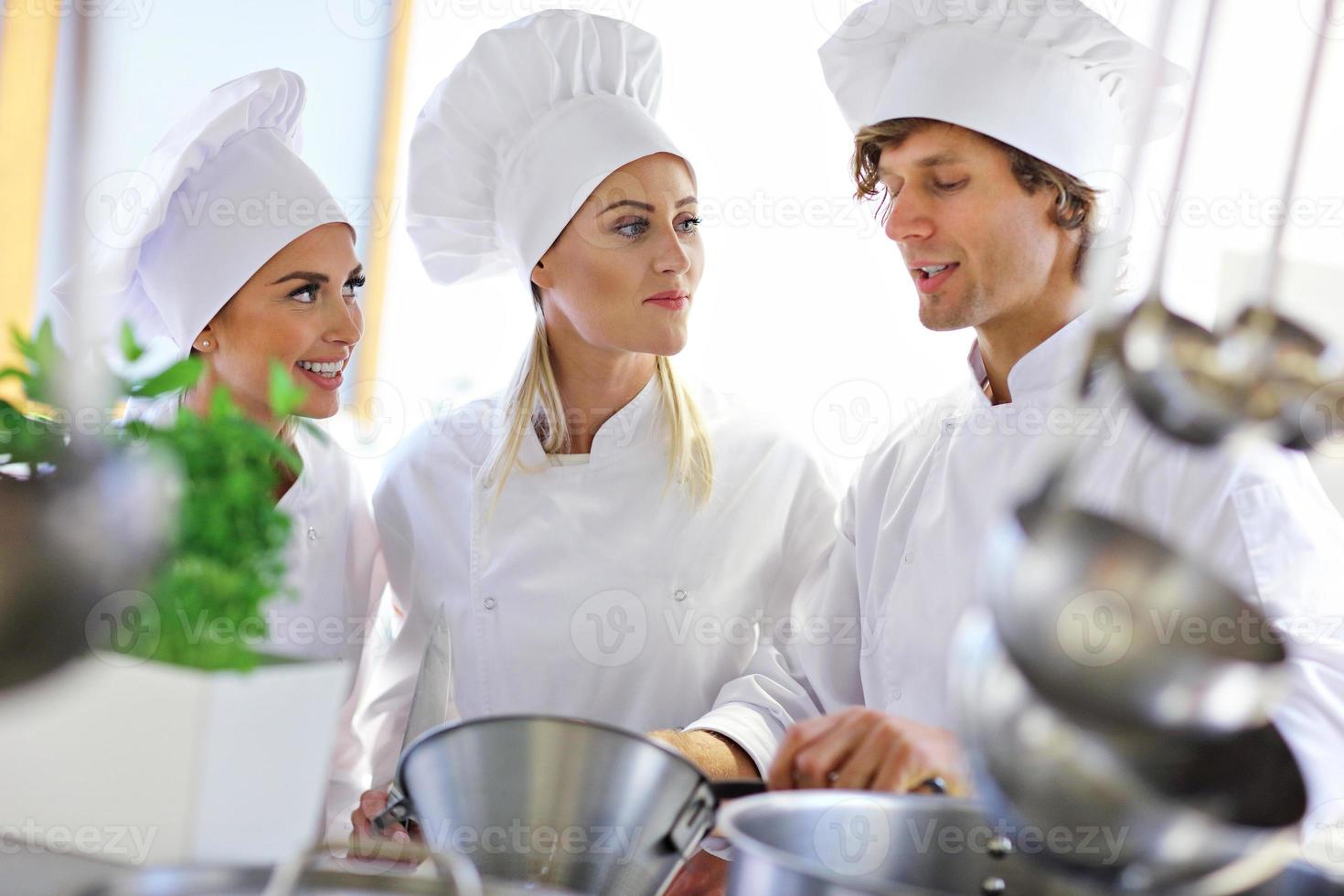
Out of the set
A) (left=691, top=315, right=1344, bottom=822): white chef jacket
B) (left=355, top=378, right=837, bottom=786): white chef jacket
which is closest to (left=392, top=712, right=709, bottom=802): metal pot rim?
(left=691, top=315, right=1344, bottom=822): white chef jacket

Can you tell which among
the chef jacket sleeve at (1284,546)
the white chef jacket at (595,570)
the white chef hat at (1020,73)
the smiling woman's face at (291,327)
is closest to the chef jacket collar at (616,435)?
the white chef jacket at (595,570)

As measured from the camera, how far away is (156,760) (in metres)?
0.56

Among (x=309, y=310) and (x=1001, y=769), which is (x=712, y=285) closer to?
(x=309, y=310)

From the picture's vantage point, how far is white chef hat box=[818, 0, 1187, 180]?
1.23 m

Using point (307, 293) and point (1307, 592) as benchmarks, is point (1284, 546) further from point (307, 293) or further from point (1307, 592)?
point (307, 293)

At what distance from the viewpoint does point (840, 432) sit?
221cm

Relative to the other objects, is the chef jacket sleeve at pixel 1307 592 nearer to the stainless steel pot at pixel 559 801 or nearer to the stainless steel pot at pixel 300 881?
the stainless steel pot at pixel 559 801

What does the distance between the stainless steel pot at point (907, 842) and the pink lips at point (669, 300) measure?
0.83m

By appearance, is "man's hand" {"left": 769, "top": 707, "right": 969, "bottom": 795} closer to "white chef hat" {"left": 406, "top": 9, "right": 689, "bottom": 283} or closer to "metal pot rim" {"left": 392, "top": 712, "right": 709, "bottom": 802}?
"metal pot rim" {"left": 392, "top": 712, "right": 709, "bottom": 802}

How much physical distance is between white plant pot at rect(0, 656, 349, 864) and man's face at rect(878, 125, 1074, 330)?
2.77 ft

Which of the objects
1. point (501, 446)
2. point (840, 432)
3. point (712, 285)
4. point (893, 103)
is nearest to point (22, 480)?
point (501, 446)

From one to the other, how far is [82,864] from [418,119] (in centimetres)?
102

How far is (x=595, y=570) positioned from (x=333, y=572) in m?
0.30

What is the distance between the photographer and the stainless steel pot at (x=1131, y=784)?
0.46 m
